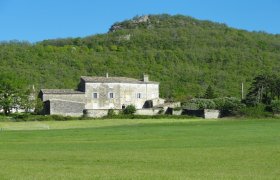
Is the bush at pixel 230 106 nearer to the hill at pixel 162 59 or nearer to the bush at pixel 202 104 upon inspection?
the bush at pixel 202 104

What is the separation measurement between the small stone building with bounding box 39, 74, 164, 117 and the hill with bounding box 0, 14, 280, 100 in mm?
15758

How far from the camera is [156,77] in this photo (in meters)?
124

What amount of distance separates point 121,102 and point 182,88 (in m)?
29.0

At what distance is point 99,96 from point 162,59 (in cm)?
5621

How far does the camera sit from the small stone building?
3095 inches

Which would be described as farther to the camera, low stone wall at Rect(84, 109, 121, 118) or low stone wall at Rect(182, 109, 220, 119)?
low stone wall at Rect(84, 109, 121, 118)

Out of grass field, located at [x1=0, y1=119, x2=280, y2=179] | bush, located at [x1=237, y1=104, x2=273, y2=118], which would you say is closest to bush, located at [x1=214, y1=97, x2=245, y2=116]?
bush, located at [x1=237, y1=104, x2=273, y2=118]

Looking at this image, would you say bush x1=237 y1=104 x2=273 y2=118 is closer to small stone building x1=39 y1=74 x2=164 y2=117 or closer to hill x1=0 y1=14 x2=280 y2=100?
small stone building x1=39 y1=74 x2=164 y2=117

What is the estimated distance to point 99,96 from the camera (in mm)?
86625

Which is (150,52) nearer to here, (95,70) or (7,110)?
(95,70)

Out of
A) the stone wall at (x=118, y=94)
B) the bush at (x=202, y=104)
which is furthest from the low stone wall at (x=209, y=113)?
the stone wall at (x=118, y=94)

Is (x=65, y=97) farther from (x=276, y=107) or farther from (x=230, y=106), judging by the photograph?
(x=276, y=107)

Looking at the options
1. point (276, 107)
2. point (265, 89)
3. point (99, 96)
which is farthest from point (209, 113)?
point (99, 96)

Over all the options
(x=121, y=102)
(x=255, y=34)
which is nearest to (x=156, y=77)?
(x=121, y=102)
